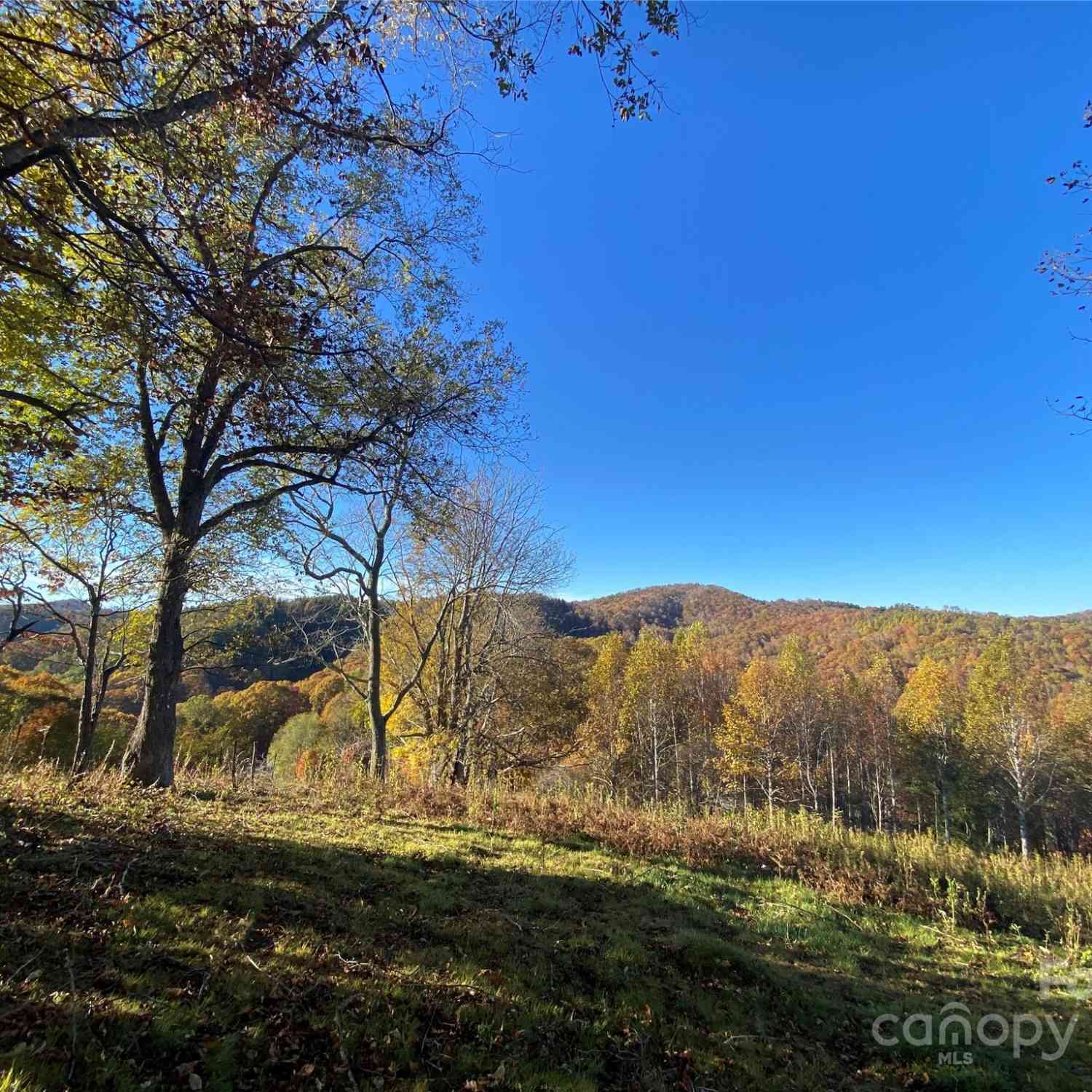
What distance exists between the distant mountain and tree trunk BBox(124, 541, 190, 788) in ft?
158

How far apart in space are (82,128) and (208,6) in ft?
3.86

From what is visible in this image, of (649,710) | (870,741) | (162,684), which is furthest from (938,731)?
(162,684)

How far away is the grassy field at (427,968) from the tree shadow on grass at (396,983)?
0.6 inches

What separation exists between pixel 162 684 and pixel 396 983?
651 centimetres

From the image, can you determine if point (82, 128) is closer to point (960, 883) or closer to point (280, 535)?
point (280, 535)

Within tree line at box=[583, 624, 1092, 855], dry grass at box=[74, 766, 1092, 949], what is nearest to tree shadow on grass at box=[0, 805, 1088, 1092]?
dry grass at box=[74, 766, 1092, 949]

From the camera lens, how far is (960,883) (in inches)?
301

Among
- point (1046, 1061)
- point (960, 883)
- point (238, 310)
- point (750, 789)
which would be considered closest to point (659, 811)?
point (960, 883)


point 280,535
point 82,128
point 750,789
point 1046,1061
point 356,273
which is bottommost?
point 750,789

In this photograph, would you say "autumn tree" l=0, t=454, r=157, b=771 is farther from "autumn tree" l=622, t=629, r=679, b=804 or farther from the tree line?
"autumn tree" l=622, t=629, r=679, b=804

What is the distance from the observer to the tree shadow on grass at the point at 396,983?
7.63 feet

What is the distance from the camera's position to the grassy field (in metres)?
2.38

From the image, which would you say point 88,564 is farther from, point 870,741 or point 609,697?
point 870,741

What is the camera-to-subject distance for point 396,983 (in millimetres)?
3164
